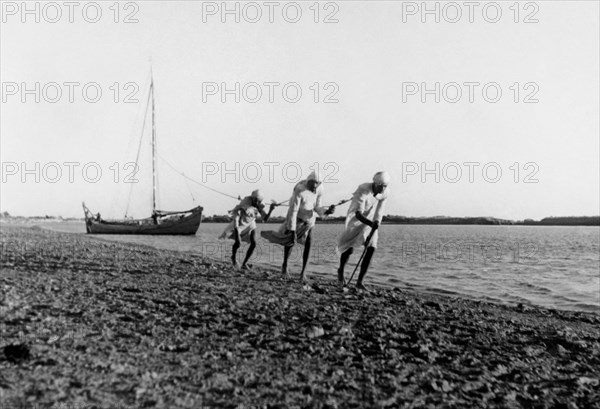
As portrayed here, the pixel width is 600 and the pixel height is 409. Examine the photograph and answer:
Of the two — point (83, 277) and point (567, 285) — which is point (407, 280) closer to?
point (567, 285)

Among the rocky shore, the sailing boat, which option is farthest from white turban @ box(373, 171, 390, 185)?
the sailing boat

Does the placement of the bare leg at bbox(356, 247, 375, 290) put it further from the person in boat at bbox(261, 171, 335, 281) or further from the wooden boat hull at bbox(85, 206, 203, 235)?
the wooden boat hull at bbox(85, 206, 203, 235)

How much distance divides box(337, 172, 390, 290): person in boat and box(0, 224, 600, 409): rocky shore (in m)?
2.39

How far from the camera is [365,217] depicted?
31.2 ft

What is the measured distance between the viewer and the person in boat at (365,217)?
937cm

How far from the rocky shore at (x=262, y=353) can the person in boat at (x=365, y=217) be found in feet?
7.83

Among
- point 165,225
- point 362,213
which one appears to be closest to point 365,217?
point 362,213

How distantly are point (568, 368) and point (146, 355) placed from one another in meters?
4.45

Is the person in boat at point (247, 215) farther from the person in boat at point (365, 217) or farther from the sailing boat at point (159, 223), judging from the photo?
the sailing boat at point (159, 223)

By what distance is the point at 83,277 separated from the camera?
7902 millimetres

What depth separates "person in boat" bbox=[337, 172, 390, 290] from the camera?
30.7 feet

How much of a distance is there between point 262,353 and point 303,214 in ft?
19.5

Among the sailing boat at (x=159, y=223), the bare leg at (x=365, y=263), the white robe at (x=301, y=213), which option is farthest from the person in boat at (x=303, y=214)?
the sailing boat at (x=159, y=223)

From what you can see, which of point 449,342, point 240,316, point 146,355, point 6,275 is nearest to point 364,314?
point 449,342
